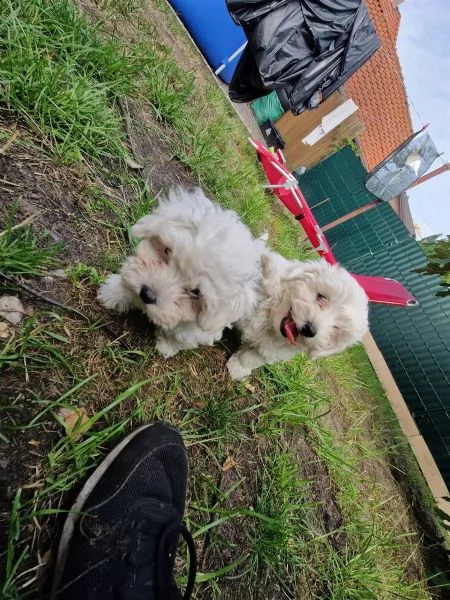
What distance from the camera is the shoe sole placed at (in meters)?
1.37

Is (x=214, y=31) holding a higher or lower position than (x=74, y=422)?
higher

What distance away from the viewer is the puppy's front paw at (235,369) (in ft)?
8.70

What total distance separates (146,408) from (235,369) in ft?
2.65

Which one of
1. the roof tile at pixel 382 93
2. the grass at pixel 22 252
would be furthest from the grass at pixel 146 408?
the roof tile at pixel 382 93

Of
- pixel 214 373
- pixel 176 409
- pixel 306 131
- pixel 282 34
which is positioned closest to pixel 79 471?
pixel 176 409

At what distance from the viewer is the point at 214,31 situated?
20.4 ft

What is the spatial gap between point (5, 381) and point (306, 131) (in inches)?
358

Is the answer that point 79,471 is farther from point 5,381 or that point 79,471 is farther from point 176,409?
point 176,409

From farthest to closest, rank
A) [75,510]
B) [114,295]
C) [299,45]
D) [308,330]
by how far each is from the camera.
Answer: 1. [299,45]
2. [308,330]
3. [114,295]
4. [75,510]

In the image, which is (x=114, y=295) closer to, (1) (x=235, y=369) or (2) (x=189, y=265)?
(2) (x=189, y=265)

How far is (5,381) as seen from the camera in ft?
4.93

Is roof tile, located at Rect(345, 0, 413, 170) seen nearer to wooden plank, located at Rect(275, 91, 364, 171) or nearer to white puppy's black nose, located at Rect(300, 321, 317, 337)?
wooden plank, located at Rect(275, 91, 364, 171)

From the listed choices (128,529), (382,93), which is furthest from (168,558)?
(382,93)

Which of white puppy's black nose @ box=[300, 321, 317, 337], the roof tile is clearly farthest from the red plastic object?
the roof tile
